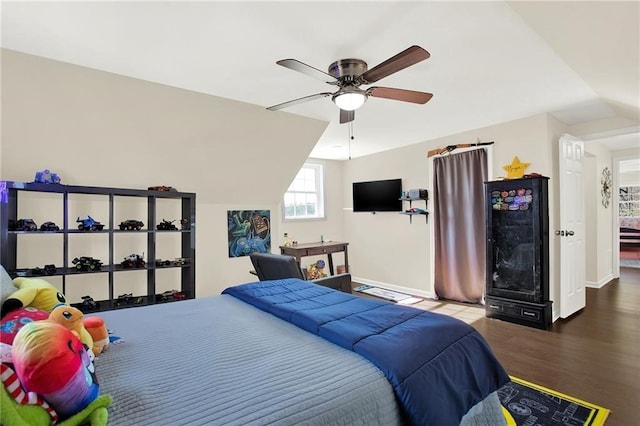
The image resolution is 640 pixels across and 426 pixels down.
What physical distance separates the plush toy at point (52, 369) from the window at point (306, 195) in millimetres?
4632

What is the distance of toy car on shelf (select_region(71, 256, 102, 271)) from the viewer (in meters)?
2.83

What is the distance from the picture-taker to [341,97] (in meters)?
2.30

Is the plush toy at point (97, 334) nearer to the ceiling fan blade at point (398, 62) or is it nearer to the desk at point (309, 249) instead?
the ceiling fan blade at point (398, 62)

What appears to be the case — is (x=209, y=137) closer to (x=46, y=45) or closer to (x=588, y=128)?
(x=46, y=45)

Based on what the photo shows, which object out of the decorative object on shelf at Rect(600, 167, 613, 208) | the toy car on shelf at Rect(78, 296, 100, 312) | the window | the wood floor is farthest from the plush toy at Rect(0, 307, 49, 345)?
the decorative object on shelf at Rect(600, 167, 613, 208)

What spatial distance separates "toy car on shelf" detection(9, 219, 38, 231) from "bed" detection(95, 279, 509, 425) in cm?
125

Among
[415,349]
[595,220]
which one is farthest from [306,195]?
[595,220]

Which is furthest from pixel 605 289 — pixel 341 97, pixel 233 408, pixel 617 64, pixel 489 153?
pixel 233 408

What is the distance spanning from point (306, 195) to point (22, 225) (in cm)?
400

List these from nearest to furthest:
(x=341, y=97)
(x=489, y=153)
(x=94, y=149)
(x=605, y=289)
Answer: (x=341, y=97), (x=94, y=149), (x=489, y=153), (x=605, y=289)

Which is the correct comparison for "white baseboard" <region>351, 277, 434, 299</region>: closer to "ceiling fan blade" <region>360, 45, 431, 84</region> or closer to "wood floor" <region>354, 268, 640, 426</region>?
"wood floor" <region>354, 268, 640, 426</region>

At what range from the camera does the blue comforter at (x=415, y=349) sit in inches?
48.8

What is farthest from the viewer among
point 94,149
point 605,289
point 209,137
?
point 605,289

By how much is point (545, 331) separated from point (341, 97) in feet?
10.7
